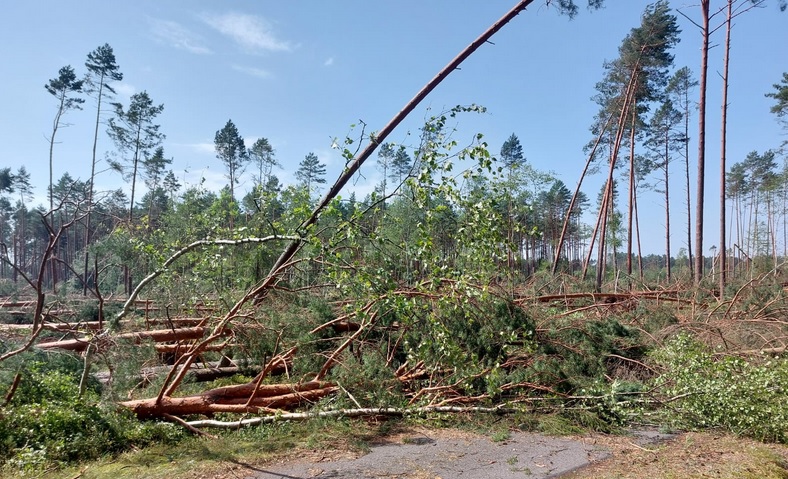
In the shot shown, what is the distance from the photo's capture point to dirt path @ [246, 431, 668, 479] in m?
4.08

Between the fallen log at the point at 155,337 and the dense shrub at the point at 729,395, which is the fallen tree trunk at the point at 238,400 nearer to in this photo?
the fallen log at the point at 155,337

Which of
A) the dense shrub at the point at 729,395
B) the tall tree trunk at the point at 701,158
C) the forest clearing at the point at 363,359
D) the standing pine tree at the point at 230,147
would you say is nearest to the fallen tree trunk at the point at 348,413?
the forest clearing at the point at 363,359

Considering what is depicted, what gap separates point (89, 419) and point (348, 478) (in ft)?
7.96

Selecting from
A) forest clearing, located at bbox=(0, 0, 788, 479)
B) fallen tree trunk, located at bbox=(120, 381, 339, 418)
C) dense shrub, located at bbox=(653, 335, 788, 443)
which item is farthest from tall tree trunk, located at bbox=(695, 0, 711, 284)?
fallen tree trunk, located at bbox=(120, 381, 339, 418)

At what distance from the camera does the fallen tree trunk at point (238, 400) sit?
16.1 feet

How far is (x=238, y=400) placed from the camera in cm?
543

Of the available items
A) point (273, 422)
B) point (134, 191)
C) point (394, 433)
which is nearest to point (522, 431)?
point (394, 433)

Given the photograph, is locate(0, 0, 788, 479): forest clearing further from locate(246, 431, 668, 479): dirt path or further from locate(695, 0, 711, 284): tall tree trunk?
locate(695, 0, 711, 284): tall tree trunk

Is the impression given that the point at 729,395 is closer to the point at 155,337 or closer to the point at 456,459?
A: the point at 456,459

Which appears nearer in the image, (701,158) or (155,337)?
(155,337)

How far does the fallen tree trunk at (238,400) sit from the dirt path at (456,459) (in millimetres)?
1182

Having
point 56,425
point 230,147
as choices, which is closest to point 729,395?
point 56,425

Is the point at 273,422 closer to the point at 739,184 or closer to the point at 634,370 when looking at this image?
the point at 634,370

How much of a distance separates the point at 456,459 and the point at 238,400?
2539 mm
